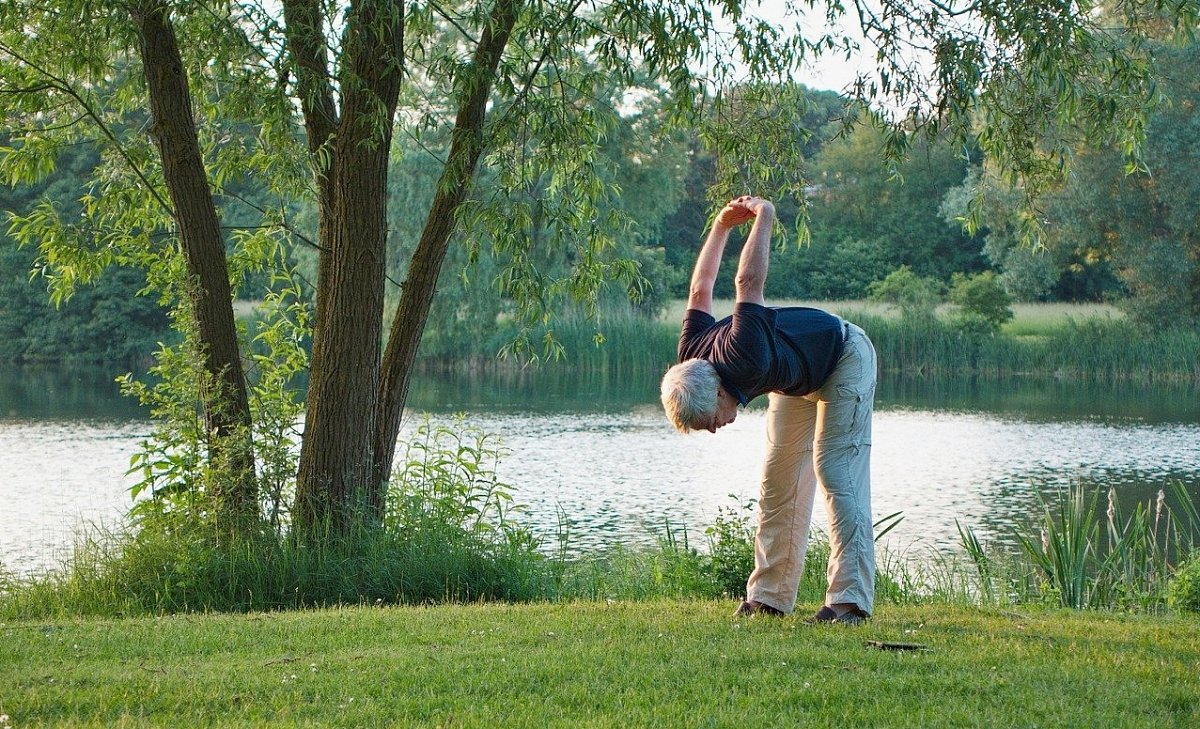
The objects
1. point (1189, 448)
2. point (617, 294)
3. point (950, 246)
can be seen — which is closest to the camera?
point (1189, 448)

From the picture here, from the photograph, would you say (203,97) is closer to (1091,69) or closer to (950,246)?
(1091,69)

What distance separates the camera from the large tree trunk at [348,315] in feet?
24.7

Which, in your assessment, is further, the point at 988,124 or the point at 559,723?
the point at 988,124

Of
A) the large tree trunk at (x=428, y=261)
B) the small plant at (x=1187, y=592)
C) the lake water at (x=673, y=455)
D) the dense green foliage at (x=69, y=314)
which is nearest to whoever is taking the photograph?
the small plant at (x=1187, y=592)

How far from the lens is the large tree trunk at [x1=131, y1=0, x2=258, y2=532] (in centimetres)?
777

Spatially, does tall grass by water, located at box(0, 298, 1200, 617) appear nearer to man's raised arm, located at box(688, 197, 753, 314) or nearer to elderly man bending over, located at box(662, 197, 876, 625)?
elderly man bending over, located at box(662, 197, 876, 625)

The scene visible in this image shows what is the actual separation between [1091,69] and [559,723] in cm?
546

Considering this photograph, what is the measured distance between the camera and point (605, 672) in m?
4.21

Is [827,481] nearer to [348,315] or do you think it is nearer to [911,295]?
[348,315]

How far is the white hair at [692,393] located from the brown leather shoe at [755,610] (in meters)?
1.03

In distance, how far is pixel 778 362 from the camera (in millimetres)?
4699

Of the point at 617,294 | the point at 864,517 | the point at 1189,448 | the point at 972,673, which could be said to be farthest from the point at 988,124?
the point at 617,294

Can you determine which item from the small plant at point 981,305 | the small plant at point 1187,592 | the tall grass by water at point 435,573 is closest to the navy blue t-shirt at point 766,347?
the tall grass by water at point 435,573

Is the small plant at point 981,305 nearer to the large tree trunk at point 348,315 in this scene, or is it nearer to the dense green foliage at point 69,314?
the dense green foliage at point 69,314
